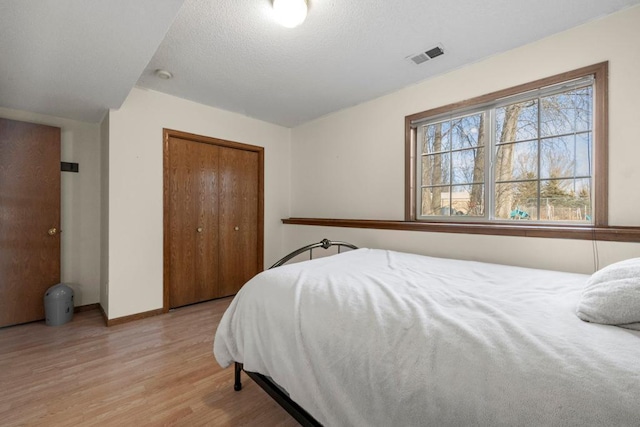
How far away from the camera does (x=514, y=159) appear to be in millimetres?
2158

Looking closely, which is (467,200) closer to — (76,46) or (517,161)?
(517,161)

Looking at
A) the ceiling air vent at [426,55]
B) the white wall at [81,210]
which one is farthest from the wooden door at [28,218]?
the ceiling air vent at [426,55]

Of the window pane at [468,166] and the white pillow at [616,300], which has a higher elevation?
the window pane at [468,166]

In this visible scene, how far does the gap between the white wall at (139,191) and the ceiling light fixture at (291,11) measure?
1808 millimetres

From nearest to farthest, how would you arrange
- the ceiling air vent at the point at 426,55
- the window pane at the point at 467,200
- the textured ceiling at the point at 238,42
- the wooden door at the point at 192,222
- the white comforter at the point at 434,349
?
1. the white comforter at the point at 434,349
2. the textured ceiling at the point at 238,42
3. the ceiling air vent at the point at 426,55
4. the window pane at the point at 467,200
5. the wooden door at the point at 192,222

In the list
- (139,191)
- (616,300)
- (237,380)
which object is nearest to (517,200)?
(616,300)

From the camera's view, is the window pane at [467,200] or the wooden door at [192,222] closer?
the window pane at [467,200]

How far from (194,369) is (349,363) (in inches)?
57.1

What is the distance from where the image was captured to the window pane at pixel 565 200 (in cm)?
186

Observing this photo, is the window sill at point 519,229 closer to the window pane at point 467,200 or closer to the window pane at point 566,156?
the window pane at point 467,200

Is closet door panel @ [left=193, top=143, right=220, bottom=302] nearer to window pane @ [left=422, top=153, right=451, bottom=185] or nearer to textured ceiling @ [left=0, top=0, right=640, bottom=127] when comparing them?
textured ceiling @ [left=0, top=0, right=640, bottom=127]

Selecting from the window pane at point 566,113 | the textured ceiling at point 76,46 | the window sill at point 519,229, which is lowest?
the window sill at point 519,229

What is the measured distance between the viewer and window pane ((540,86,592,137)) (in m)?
1.87

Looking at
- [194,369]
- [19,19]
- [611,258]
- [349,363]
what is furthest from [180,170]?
[611,258]
